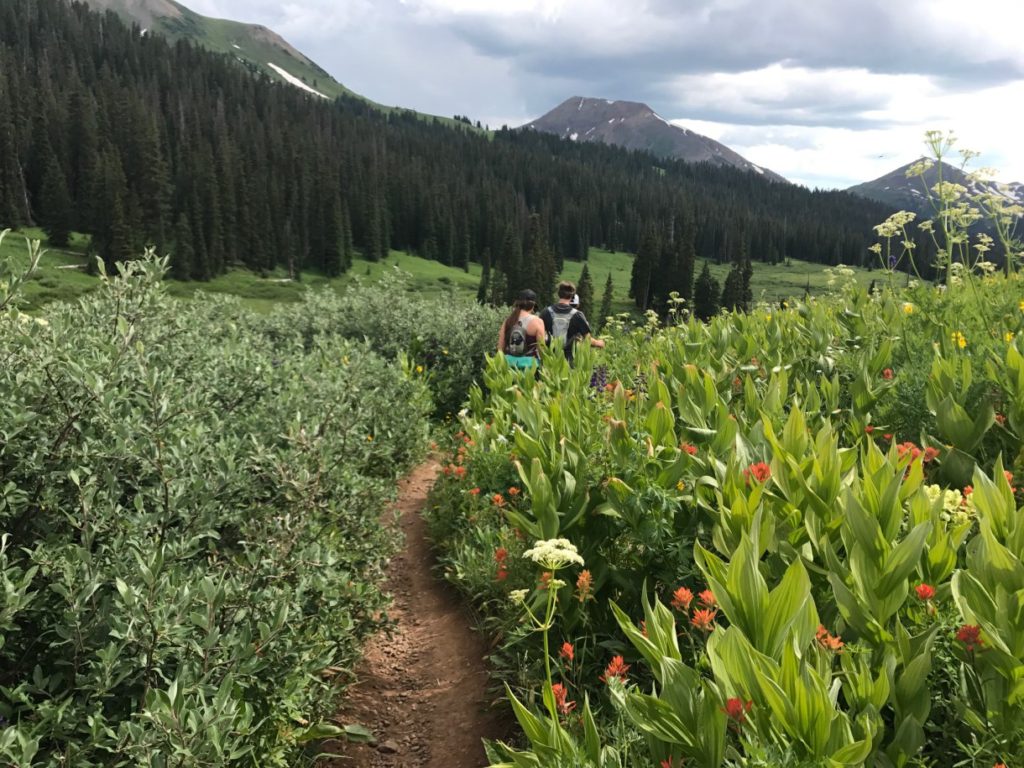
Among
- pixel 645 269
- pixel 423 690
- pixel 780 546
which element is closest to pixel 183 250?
pixel 645 269

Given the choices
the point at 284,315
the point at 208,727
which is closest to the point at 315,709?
the point at 208,727

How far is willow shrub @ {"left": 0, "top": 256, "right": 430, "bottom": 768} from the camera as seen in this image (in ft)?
7.95

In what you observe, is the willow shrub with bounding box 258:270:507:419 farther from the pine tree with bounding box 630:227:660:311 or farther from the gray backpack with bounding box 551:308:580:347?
the pine tree with bounding box 630:227:660:311

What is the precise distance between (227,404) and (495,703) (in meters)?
3.06

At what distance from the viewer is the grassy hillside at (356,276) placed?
6575cm

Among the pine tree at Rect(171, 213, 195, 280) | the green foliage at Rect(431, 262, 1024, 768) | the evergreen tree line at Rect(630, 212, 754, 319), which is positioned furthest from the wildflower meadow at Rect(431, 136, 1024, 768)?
the evergreen tree line at Rect(630, 212, 754, 319)

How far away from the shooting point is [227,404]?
17.1 ft

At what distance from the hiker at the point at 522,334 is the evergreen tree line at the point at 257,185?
83.6 meters

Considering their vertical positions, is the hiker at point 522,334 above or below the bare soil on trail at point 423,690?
above

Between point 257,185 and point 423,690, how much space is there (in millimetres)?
106222

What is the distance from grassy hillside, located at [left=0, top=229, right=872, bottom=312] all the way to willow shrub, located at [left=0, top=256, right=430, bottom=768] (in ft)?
47.4

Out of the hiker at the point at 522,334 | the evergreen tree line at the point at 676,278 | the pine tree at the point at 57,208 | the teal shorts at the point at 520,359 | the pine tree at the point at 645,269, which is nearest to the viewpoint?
the teal shorts at the point at 520,359

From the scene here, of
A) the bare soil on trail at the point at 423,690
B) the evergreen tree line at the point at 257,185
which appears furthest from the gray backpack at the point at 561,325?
the evergreen tree line at the point at 257,185

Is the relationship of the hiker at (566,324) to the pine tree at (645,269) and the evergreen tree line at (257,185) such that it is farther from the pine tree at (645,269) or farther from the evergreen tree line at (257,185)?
the pine tree at (645,269)
